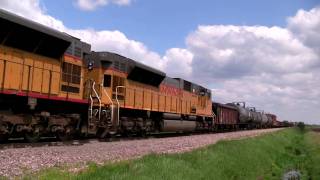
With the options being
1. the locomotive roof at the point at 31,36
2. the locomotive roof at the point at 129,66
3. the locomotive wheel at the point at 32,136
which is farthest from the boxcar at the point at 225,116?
the locomotive wheel at the point at 32,136

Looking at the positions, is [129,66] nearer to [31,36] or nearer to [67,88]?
[67,88]

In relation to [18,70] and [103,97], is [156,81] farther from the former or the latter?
[18,70]

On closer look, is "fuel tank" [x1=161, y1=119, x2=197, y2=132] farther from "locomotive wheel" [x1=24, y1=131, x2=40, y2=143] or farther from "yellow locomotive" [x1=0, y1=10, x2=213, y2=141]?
"locomotive wheel" [x1=24, y1=131, x2=40, y2=143]

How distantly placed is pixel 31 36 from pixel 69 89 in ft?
10.2

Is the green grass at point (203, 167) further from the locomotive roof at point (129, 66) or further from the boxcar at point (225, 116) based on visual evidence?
the boxcar at point (225, 116)

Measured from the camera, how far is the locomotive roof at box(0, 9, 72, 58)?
49.3 feet

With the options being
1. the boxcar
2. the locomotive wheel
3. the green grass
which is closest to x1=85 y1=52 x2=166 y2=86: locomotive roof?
the locomotive wheel

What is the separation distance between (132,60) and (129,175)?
50.2ft

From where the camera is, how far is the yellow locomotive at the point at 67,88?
15.5 m

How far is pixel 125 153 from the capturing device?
14398 mm

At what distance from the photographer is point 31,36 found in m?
16.3

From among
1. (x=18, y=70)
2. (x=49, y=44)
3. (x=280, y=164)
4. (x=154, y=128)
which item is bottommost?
(x=280, y=164)

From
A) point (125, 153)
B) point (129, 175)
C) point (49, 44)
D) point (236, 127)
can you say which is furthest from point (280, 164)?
point (236, 127)

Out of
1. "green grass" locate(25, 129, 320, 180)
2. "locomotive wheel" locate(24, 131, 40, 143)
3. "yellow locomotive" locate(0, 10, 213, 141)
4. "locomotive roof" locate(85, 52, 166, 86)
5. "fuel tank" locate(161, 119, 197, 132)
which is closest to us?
"green grass" locate(25, 129, 320, 180)
